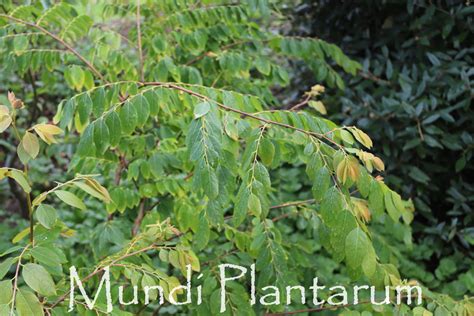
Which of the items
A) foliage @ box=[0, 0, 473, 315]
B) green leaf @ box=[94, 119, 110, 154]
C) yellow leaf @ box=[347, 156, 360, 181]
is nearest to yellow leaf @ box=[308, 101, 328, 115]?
foliage @ box=[0, 0, 473, 315]

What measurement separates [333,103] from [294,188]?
1.89ft

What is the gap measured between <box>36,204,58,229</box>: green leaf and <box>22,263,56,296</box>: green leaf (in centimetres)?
10

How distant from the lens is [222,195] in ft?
4.29

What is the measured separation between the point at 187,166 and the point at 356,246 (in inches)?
34.6

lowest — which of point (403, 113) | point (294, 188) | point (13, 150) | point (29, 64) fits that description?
point (294, 188)

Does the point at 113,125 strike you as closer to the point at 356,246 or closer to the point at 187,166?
the point at 187,166

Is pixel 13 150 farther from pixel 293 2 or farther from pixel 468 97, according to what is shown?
pixel 468 97

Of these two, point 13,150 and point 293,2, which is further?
point 293,2

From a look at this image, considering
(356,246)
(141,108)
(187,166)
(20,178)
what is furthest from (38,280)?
(187,166)

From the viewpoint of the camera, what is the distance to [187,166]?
1.96 meters

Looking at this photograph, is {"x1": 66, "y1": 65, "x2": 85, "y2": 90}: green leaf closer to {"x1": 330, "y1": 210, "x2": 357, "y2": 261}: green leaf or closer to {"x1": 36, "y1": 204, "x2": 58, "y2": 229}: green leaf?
{"x1": 36, "y1": 204, "x2": 58, "y2": 229}: green leaf

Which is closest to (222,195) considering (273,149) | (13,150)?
(273,149)

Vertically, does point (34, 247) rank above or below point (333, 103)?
above

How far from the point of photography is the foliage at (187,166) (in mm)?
1247
